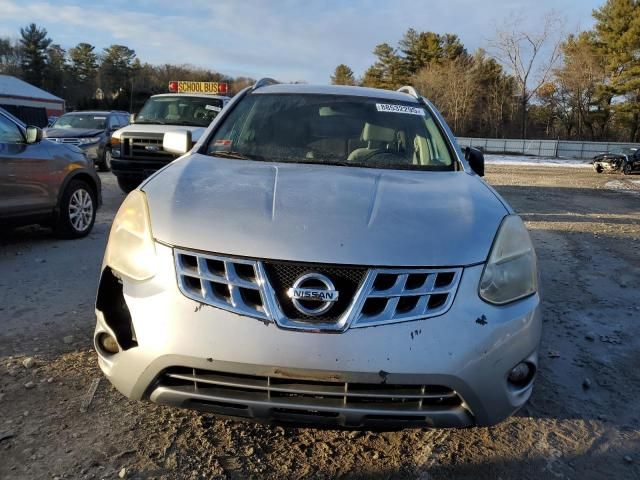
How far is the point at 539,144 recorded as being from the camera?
4325 cm

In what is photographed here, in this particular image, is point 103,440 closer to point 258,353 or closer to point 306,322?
point 258,353

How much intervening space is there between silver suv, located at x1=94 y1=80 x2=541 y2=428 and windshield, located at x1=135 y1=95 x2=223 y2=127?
321 inches

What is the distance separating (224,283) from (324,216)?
51 cm

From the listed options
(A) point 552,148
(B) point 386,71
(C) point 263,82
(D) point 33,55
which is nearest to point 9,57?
(D) point 33,55

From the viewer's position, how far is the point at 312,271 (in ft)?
6.73

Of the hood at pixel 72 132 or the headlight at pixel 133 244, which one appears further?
the hood at pixel 72 132

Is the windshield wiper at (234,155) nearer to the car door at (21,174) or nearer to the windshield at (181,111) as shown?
the car door at (21,174)

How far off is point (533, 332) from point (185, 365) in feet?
4.50

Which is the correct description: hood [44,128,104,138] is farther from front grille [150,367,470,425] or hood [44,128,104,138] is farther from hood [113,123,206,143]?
front grille [150,367,470,425]

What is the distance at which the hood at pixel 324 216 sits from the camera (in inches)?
82.6

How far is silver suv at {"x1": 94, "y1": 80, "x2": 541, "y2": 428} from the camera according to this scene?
196 centimetres

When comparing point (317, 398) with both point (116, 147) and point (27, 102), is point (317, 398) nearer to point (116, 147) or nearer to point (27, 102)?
point (116, 147)

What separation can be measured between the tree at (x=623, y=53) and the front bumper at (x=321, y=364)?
53.1 m

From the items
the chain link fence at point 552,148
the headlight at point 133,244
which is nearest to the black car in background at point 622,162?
the chain link fence at point 552,148
